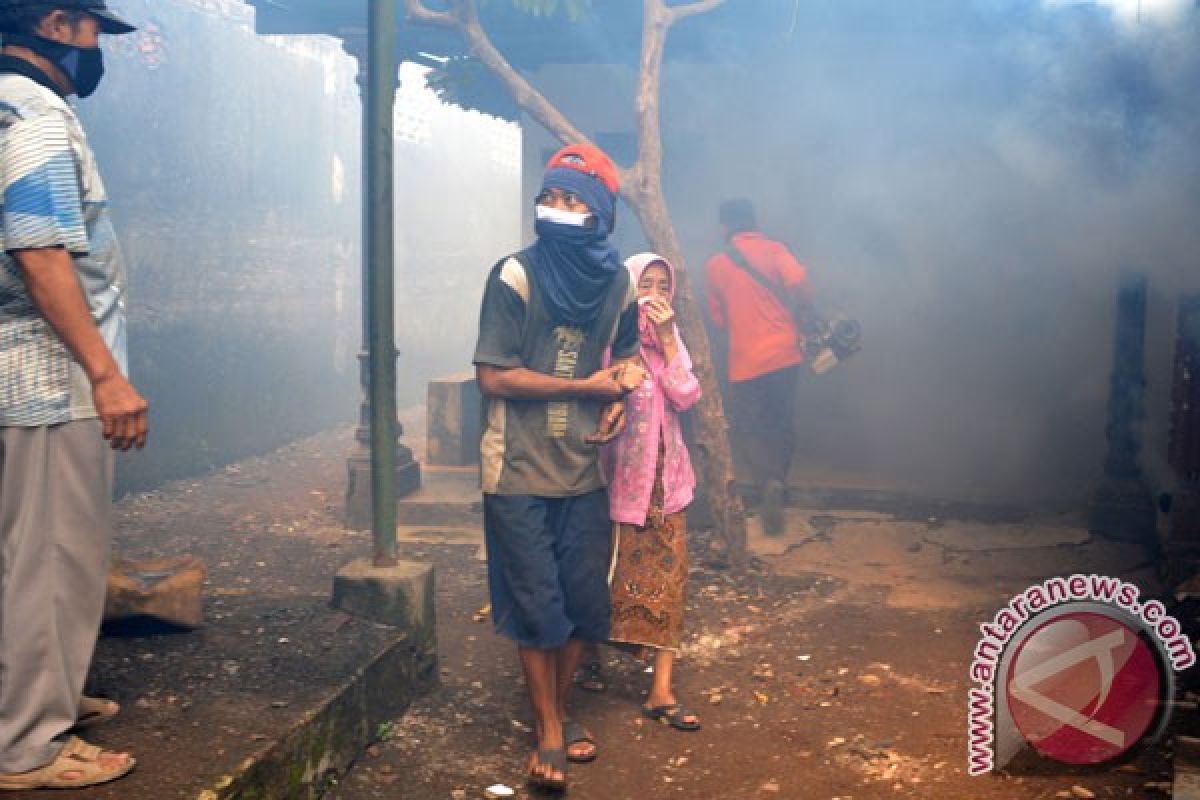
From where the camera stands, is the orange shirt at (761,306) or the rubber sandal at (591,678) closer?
the rubber sandal at (591,678)

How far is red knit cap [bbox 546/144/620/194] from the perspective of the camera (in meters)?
4.05

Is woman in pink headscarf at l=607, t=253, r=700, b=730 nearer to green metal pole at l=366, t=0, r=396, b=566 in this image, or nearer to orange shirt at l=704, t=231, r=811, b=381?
green metal pole at l=366, t=0, r=396, b=566

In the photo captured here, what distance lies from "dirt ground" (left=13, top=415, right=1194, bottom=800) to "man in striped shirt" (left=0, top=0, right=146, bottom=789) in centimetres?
26

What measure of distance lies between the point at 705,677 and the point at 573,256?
7.08 feet

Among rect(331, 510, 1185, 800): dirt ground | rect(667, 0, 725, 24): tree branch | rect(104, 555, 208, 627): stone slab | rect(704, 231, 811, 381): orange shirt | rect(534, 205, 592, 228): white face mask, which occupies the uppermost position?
rect(667, 0, 725, 24): tree branch

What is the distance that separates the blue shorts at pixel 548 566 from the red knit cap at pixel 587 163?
1.11m

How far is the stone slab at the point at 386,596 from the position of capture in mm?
4676

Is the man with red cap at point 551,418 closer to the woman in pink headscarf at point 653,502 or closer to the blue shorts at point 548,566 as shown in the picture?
the blue shorts at point 548,566

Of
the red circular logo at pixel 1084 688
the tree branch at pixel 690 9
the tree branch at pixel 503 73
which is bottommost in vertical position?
the red circular logo at pixel 1084 688

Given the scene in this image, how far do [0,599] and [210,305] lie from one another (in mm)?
9013

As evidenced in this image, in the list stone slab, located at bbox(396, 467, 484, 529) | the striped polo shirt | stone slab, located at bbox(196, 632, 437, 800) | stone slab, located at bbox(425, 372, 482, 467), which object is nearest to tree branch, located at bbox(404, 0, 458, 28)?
stone slab, located at bbox(425, 372, 482, 467)

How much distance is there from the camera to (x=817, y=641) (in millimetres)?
5660

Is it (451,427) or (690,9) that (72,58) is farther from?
(451,427)

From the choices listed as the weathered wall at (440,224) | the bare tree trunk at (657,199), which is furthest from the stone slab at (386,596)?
the weathered wall at (440,224)
